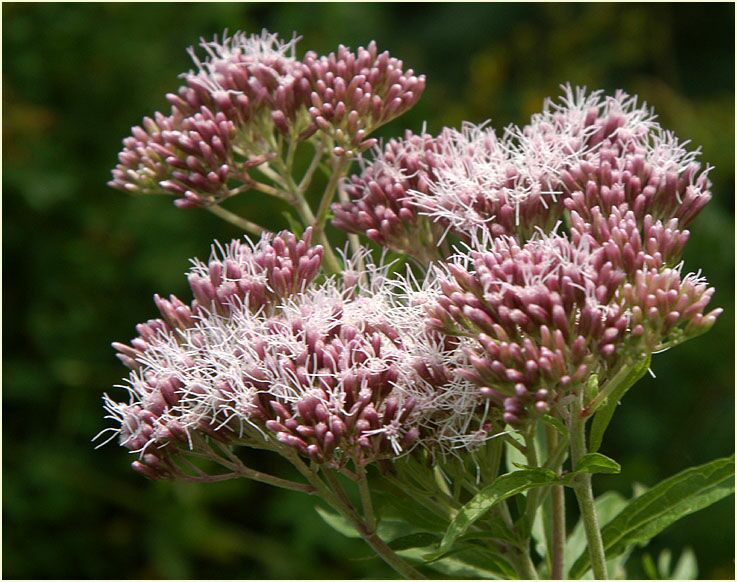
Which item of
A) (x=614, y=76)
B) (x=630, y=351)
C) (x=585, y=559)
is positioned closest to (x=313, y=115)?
(x=630, y=351)

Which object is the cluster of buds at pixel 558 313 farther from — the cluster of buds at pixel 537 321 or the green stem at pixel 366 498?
the green stem at pixel 366 498

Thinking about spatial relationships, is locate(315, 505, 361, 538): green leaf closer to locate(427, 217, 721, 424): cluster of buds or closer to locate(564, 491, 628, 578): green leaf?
locate(564, 491, 628, 578): green leaf

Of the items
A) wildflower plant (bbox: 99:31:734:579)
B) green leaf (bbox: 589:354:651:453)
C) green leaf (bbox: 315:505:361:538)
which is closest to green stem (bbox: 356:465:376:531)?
wildflower plant (bbox: 99:31:734:579)

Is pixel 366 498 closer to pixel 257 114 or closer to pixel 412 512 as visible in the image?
pixel 412 512

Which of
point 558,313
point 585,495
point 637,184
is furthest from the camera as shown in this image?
point 637,184

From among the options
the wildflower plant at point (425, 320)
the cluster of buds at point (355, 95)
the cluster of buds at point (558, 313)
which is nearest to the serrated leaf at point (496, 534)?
the wildflower plant at point (425, 320)

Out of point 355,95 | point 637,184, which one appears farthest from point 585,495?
point 355,95
